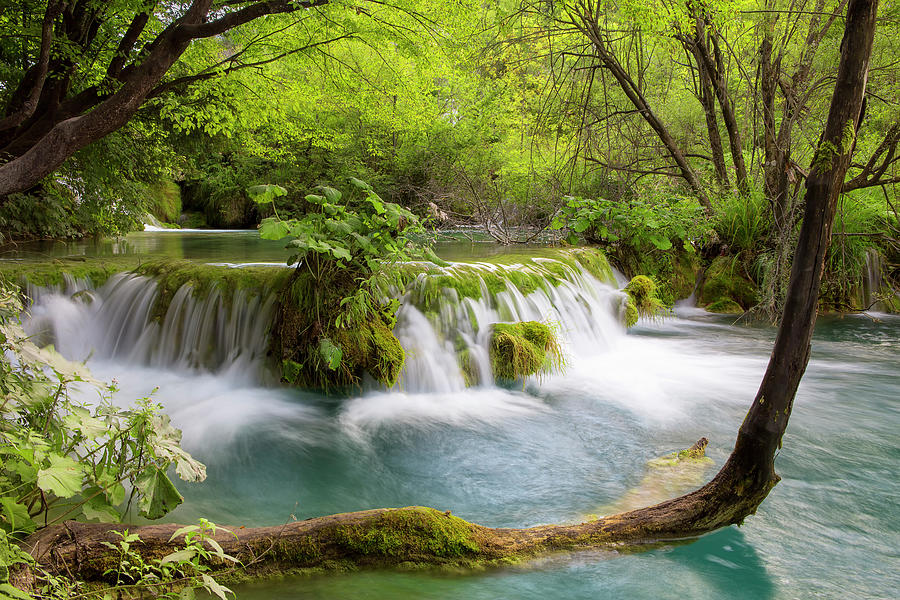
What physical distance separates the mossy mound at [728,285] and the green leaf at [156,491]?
10756mm

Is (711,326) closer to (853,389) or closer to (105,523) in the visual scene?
(853,389)

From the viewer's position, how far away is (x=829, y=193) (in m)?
2.32

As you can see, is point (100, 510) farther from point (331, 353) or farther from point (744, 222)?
point (744, 222)

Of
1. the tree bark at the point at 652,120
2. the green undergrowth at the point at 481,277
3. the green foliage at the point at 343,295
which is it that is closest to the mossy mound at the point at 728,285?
the tree bark at the point at 652,120

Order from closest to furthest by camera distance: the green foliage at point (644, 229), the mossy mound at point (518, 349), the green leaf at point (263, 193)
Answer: the green leaf at point (263, 193), the mossy mound at point (518, 349), the green foliage at point (644, 229)

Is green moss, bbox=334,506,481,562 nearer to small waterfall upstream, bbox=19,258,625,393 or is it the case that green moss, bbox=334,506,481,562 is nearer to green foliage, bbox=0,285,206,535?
green foliage, bbox=0,285,206,535

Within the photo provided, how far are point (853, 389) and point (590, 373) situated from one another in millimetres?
3098

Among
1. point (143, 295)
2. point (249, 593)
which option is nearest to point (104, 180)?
point (143, 295)

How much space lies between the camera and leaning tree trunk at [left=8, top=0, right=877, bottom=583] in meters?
2.23

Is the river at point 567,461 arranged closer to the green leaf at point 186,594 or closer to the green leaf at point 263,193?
the green leaf at point 186,594

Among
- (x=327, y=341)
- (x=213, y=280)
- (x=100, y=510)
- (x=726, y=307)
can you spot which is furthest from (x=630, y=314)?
(x=100, y=510)

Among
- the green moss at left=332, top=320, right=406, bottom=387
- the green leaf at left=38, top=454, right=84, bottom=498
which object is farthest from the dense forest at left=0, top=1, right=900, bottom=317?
the green leaf at left=38, top=454, right=84, bottom=498

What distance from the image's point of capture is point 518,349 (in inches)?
250

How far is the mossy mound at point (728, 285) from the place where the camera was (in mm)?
10664
